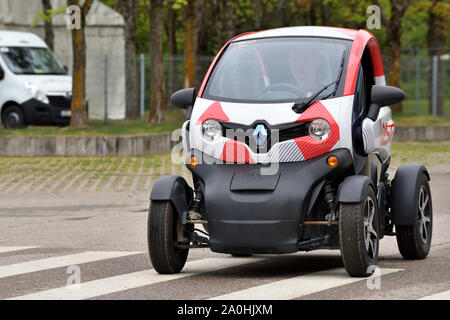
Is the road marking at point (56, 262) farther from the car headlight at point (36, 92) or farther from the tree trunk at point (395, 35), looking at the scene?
the tree trunk at point (395, 35)

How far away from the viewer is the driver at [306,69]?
8844 mm

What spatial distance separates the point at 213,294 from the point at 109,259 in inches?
89.8

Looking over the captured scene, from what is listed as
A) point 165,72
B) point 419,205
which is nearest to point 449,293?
point 419,205

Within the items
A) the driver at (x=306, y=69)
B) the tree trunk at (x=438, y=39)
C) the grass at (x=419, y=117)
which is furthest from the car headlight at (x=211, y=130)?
the tree trunk at (x=438, y=39)

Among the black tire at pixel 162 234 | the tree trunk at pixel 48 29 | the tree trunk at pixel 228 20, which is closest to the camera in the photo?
the black tire at pixel 162 234

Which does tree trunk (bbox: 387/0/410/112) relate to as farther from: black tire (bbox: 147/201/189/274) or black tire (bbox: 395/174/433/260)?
black tire (bbox: 147/201/189/274)

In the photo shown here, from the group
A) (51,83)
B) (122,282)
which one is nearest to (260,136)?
Result: (122,282)

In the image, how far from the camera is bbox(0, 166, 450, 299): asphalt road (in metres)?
7.92

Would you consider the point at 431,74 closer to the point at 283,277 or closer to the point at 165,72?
the point at 165,72

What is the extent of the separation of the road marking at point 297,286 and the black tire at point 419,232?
2.32 feet

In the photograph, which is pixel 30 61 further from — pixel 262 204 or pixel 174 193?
pixel 262 204

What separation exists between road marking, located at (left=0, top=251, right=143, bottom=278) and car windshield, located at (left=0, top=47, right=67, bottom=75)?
19.1 meters

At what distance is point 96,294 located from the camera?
7.95 meters

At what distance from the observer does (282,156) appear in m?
8.50
